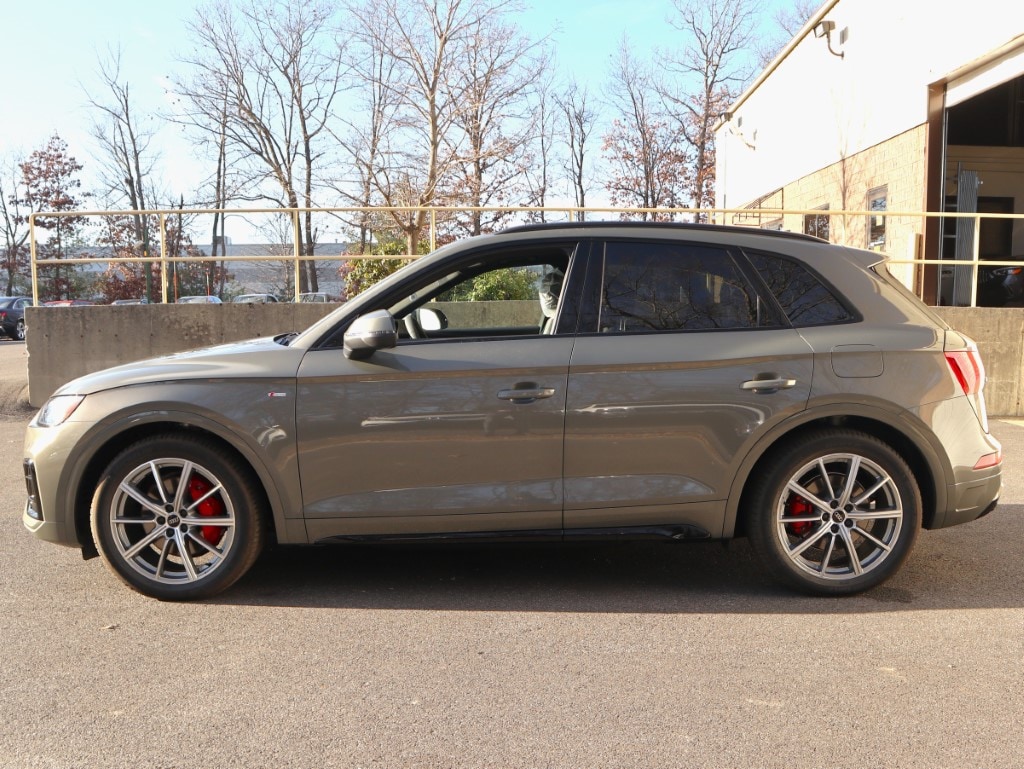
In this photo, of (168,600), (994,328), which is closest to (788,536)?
(168,600)

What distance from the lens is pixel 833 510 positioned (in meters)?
3.95

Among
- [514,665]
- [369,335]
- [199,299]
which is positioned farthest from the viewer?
[199,299]

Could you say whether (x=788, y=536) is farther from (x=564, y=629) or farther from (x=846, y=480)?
(x=564, y=629)

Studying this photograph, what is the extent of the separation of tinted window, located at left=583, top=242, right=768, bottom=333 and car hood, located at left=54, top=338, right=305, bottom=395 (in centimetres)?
140

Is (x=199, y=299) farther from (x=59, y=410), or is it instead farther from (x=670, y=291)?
(x=670, y=291)

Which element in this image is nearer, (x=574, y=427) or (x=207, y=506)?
(x=574, y=427)

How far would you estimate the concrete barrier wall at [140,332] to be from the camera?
33.7 ft

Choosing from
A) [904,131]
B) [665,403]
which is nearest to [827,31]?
[904,131]

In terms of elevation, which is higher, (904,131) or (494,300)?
(904,131)

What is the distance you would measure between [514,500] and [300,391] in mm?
1081

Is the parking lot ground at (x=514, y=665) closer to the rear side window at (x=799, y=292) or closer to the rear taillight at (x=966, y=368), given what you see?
the rear taillight at (x=966, y=368)

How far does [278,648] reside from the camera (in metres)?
3.46

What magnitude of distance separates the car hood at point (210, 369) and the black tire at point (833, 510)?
Result: 224 cm

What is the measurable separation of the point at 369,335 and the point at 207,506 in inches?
45.0
